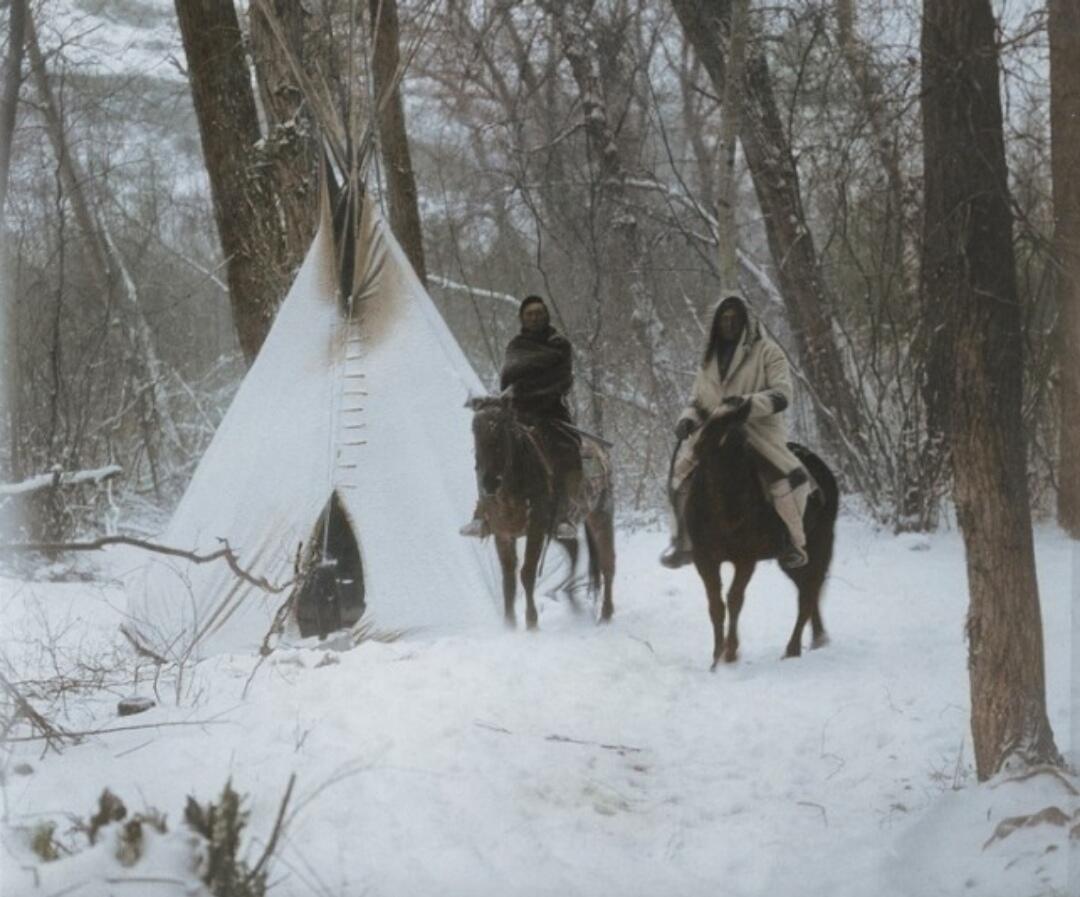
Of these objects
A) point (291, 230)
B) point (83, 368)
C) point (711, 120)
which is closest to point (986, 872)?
point (291, 230)

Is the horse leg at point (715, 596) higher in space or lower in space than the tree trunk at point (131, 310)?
lower

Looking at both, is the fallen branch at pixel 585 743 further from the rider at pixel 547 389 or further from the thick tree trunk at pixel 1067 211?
the thick tree trunk at pixel 1067 211

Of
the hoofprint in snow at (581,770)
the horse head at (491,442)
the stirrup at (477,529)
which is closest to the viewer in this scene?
the hoofprint in snow at (581,770)

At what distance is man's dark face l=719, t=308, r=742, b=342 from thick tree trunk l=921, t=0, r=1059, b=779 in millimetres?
2939

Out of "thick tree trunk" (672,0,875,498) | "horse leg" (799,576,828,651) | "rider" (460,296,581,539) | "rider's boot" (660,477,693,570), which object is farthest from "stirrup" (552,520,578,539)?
"thick tree trunk" (672,0,875,498)

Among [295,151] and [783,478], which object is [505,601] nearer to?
[783,478]

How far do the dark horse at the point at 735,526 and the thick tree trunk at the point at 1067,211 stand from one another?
2.43m

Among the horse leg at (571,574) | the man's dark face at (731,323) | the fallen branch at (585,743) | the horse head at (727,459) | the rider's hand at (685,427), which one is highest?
the man's dark face at (731,323)

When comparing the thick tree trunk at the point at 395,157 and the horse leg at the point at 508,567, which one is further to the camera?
the thick tree trunk at the point at 395,157

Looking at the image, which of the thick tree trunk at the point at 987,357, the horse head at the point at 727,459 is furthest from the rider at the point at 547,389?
the thick tree trunk at the point at 987,357

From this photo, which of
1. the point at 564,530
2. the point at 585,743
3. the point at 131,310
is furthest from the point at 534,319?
the point at 131,310

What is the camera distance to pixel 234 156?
927 cm

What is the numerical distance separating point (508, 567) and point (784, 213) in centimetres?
566

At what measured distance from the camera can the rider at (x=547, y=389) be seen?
8.51 metres
